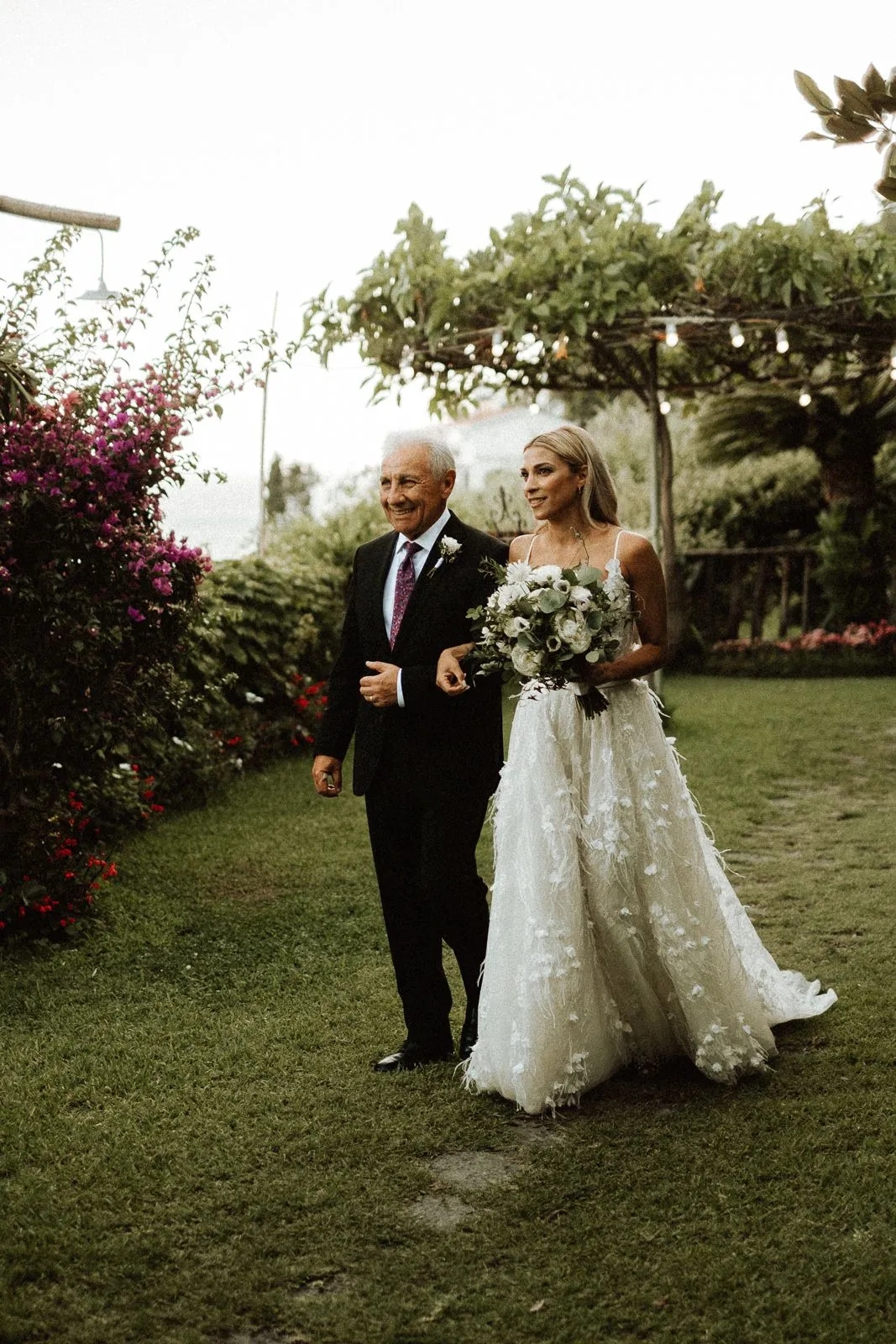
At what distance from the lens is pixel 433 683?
403 cm

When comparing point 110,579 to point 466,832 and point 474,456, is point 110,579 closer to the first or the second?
point 466,832

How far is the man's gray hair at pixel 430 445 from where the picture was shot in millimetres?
4047

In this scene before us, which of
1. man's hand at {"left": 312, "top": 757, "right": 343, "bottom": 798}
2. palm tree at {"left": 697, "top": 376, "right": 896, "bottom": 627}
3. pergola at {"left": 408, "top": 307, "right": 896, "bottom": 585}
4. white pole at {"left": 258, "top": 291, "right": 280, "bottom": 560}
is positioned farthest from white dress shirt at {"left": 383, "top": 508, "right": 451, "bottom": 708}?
palm tree at {"left": 697, "top": 376, "right": 896, "bottom": 627}

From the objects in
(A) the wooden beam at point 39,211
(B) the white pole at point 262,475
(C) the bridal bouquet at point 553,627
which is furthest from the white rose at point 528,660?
(B) the white pole at point 262,475

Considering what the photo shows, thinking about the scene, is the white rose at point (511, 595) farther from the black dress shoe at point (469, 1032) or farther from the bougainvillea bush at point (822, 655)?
the bougainvillea bush at point (822, 655)

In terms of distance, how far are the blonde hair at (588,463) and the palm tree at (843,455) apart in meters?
12.3

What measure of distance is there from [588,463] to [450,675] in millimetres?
797

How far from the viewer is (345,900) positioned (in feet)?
20.7

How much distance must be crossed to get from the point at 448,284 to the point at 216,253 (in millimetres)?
3787

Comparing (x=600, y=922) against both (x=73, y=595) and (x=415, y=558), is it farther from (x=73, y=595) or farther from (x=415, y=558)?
(x=73, y=595)

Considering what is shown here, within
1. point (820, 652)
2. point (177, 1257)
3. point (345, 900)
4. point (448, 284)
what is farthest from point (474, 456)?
point (177, 1257)

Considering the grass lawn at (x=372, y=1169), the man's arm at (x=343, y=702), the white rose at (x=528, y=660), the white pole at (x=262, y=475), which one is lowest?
the grass lawn at (x=372, y=1169)

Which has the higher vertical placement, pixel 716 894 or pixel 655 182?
pixel 655 182

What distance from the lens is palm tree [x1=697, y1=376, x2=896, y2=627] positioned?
16.0 m
